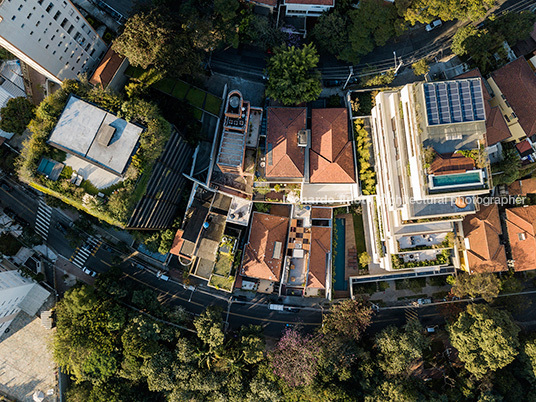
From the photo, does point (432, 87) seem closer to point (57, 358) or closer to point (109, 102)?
point (109, 102)

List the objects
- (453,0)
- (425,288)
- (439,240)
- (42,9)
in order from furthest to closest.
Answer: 1. (425,288)
2. (439,240)
3. (453,0)
4. (42,9)

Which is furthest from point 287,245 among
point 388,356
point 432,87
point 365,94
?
point 432,87

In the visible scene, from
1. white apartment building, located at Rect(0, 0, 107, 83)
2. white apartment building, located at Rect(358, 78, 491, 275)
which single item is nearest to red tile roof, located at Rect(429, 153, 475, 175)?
white apartment building, located at Rect(358, 78, 491, 275)

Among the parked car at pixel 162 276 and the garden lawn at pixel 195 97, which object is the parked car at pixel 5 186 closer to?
the parked car at pixel 162 276

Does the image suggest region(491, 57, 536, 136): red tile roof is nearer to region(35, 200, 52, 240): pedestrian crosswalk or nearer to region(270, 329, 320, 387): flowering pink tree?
region(270, 329, 320, 387): flowering pink tree

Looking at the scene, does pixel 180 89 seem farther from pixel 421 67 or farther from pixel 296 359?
pixel 296 359
